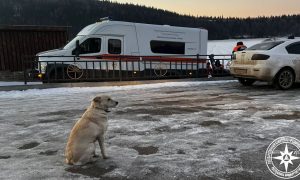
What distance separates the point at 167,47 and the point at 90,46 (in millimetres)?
3978

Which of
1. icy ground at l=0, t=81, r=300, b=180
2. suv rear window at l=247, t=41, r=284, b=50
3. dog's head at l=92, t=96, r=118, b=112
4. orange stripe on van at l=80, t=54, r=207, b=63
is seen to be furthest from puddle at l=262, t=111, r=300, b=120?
orange stripe on van at l=80, t=54, r=207, b=63

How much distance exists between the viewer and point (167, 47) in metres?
17.8

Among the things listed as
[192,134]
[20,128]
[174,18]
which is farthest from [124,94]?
[174,18]

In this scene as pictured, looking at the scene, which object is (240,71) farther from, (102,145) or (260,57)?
(102,145)

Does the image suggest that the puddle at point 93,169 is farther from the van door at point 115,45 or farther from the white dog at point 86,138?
the van door at point 115,45

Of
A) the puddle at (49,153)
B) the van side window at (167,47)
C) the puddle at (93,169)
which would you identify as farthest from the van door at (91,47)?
the puddle at (93,169)

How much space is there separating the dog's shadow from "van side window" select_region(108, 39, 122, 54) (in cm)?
1191

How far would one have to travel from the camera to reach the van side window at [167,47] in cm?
1742

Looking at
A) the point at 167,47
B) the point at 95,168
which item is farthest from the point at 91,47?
the point at 95,168

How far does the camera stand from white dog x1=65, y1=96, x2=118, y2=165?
4.40 m

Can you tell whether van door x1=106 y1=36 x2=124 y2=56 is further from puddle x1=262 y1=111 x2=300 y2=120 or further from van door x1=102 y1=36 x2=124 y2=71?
puddle x1=262 y1=111 x2=300 y2=120

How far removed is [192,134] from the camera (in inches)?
229

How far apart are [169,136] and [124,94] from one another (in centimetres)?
577

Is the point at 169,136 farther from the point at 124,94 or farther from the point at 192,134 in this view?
the point at 124,94
